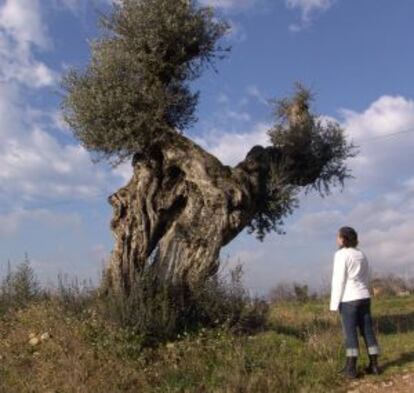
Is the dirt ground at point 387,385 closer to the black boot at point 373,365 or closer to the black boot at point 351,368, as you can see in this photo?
the black boot at point 351,368

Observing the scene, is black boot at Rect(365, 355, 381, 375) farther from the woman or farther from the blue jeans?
the blue jeans

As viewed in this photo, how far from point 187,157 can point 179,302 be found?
312 cm

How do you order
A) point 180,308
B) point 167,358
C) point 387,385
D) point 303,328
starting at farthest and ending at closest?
point 303,328 < point 180,308 < point 167,358 < point 387,385

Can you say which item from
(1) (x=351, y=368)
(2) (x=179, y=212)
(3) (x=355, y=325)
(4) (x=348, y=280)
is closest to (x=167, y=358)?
(1) (x=351, y=368)

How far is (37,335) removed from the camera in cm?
1305

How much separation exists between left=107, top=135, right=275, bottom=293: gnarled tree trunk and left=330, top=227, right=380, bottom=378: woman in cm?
369

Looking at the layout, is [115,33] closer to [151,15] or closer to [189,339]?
[151,15]

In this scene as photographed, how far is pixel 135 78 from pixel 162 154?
1664 mm

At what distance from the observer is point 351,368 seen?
1103 cm

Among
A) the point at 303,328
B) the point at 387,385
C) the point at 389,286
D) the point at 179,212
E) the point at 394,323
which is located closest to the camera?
the point at 387,385

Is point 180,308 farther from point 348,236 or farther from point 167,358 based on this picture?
point 348,236

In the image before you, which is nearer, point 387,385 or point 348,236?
point 387,385

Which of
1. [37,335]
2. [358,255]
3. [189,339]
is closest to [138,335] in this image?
[189,339]

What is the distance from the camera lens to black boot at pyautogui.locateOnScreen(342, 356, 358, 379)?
10977mm
